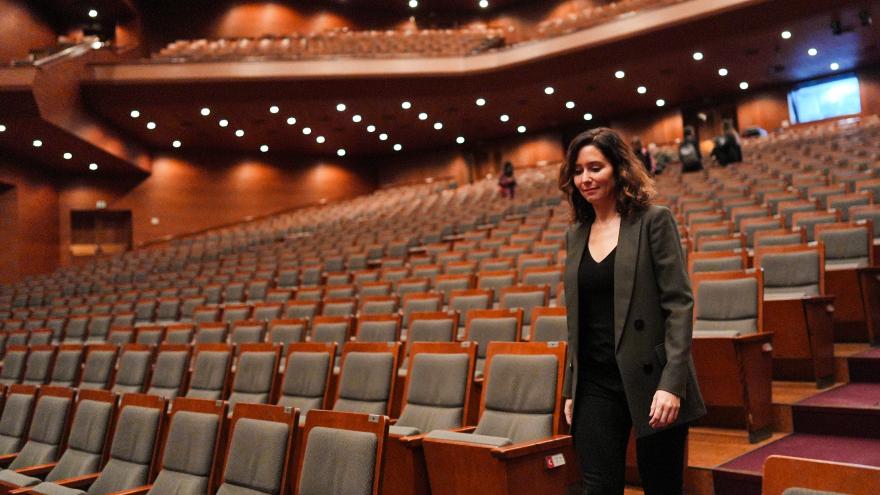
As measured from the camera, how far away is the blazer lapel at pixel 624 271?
1.01 m

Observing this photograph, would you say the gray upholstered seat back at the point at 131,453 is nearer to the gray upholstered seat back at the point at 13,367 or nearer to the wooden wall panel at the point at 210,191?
the gray upholstered seat back at the point at 13,367

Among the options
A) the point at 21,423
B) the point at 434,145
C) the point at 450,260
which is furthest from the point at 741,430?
the point at 434,145

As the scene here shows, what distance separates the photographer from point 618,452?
3.30ft

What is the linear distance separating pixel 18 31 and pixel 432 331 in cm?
884

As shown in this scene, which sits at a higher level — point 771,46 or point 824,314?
point 771,46

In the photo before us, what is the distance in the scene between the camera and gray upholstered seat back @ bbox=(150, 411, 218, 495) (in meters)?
1.52

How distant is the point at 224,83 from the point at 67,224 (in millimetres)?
3189

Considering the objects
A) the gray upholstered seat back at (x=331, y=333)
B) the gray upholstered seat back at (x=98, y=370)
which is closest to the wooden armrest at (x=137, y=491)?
the gray upholstered seat back at (x=331, y=333)

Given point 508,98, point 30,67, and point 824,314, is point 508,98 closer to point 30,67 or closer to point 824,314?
point 30,67

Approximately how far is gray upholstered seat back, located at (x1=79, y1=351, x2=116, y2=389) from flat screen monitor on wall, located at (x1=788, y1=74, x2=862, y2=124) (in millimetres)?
9744

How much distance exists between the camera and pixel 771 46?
851 cm

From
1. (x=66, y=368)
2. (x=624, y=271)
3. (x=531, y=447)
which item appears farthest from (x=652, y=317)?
(x=66, y=368)

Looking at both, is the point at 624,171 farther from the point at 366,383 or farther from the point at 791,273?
the point at 791,273

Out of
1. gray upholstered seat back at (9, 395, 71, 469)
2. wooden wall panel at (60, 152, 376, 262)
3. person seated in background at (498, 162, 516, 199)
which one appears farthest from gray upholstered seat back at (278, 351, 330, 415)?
wooden wall panel at (60, 152, 376, 262)
